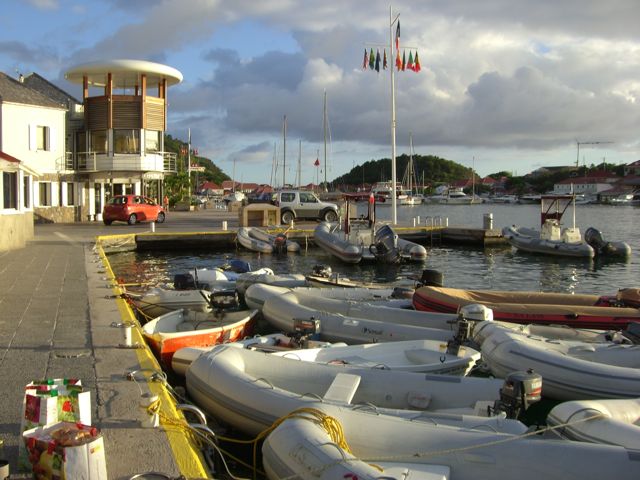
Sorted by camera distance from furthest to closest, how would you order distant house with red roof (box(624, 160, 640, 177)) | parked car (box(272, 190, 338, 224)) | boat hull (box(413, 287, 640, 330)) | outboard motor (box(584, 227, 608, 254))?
distant house with red roof (box(624, 160, 640, 177))
parked car (box(272, 190, 338, 224))
outboard motor (box(584, 227, 608, 254))
boat hull (box(413, 287, 640, 330))

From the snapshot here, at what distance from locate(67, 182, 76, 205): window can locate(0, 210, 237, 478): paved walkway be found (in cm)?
2025

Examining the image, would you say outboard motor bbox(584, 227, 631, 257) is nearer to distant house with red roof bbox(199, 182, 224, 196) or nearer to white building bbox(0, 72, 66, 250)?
white building bbox(0, 72, 66, 250)

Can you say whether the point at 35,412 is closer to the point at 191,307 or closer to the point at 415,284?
the point at 191,307

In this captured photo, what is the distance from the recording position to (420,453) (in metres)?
5.36

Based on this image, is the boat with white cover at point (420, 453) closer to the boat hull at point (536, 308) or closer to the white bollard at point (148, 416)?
the white bollard at point (148, 416)

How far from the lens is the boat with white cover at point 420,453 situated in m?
4.88

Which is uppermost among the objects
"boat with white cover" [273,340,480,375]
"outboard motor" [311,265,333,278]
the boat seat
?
"outboard motor" [311,265,333,278]

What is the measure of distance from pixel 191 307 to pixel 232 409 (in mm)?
5830

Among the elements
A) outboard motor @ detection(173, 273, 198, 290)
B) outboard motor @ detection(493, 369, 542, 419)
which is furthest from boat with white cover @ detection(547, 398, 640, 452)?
outboard motor @ detection(173, 273, 198, 290)

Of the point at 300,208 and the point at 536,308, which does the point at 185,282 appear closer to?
the point at 536,308

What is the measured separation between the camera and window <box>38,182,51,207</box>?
34156 millimetres

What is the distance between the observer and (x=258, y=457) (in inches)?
278

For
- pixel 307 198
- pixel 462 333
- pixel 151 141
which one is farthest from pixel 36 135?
pixel 462 333

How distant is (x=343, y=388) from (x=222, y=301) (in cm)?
559
